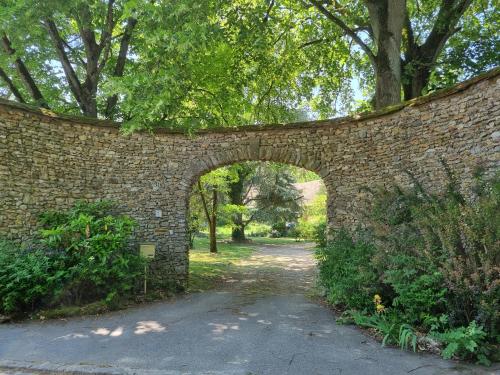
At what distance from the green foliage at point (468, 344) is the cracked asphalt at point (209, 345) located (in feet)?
0.44

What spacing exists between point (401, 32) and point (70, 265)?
993cm

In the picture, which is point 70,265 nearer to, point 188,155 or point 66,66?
point 188,155

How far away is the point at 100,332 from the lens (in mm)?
5422

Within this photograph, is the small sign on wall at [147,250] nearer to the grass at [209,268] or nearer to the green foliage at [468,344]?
the grass at [209,268]

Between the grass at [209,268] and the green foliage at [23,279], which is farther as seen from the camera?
the grass at [209,268]

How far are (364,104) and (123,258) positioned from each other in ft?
35.4

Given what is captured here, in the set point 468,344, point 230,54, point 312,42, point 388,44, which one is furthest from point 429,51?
point 468,344

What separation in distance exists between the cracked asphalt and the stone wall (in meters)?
2.43

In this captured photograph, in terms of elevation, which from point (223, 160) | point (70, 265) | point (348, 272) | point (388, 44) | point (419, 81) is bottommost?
point (348, 272)

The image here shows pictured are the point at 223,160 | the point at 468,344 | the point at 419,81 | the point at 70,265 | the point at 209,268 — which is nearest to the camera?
the point at 468,344

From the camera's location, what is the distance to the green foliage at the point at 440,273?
13.6ft

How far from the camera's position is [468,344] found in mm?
3895

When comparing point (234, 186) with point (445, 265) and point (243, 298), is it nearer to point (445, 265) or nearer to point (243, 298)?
point (243, 298)

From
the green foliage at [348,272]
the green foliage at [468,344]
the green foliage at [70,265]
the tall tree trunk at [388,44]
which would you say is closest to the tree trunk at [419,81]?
the tall tree trunk at [388,44]
